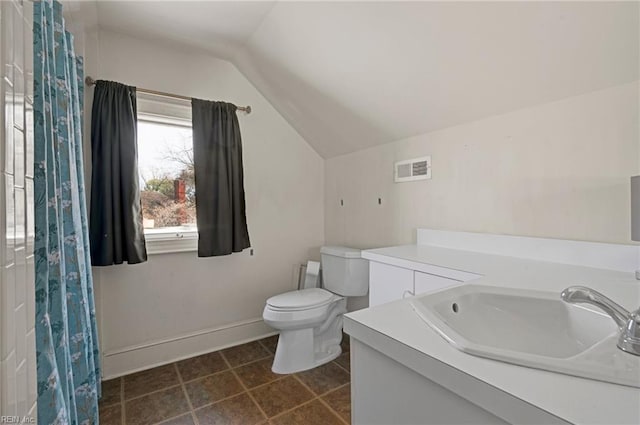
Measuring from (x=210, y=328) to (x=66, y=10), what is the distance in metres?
2.12

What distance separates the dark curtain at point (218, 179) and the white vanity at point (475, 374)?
5.02 ft

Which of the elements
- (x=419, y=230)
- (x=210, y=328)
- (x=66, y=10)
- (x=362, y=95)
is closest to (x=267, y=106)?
(x=362, y=95)

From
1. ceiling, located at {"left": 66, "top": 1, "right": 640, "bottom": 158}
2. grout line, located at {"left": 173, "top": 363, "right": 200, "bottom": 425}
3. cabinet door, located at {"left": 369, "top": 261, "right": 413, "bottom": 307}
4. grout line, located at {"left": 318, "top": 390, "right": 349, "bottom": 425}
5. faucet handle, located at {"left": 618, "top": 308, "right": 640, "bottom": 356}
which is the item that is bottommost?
grout line, located at {"left": 173, "top": 363, "right": 200, "bottom": 425}

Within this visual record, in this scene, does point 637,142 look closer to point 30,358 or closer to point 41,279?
point 30,358

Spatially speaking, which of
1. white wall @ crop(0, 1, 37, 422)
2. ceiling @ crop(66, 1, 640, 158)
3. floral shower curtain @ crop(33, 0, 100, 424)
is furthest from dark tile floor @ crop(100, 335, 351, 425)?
ceiling @ crop(66, 1, 640, 158)

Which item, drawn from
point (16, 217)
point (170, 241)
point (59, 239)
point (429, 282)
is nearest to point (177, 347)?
point (170, 241)

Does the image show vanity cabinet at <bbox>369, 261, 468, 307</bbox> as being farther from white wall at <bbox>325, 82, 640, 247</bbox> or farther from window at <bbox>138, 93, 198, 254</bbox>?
window at <bbox>138, 93, 198, 254</bbox>

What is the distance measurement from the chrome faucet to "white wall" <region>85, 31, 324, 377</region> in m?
2.16

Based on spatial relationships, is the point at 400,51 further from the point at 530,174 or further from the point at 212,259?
the point at 212,259

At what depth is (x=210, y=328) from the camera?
232cm

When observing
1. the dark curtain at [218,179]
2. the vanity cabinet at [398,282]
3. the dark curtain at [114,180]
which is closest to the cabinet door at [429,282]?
the vanity cabinet at [398,282]

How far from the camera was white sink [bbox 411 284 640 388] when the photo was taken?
0.71 metres

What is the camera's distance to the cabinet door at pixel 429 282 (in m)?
1.26

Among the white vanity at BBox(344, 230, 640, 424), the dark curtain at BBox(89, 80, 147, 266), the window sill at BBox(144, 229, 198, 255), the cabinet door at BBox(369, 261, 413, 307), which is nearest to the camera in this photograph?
the white vanity at BBox(344, 230, 640, 424)
